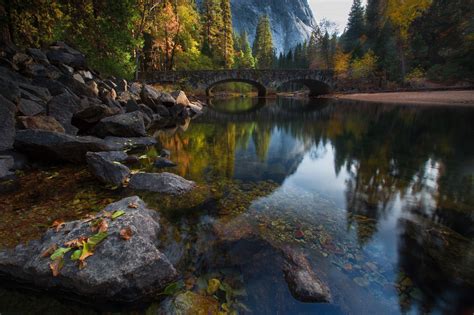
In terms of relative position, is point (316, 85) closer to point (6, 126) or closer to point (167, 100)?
point (167, 100)

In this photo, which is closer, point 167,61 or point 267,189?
point 267,189

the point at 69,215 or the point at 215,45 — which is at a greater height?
the point at 215,45

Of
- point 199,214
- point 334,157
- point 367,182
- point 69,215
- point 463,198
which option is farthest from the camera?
point 334,157

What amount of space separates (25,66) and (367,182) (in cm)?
1285

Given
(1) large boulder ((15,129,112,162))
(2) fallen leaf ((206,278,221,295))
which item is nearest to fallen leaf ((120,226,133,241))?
(2) fallen leaf ((206,278,221,295))

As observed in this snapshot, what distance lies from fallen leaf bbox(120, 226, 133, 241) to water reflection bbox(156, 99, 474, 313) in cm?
205

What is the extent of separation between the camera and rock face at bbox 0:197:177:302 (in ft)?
9.09

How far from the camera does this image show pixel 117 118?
10.1 meters

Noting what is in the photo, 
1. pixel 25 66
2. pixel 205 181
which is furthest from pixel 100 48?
pixel 205 181

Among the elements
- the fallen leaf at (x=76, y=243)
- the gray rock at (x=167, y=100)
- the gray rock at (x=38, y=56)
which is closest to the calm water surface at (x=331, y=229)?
the fallen leaf at (x=76, y=243)

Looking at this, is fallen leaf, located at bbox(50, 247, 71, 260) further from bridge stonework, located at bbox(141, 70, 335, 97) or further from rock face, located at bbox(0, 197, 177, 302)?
bridge stonework, located at bbox(141, 70, 335, 97)

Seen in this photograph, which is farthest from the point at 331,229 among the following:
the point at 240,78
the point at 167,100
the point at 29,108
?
the point at 240,78

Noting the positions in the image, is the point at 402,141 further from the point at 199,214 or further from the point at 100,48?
the point at 100,48

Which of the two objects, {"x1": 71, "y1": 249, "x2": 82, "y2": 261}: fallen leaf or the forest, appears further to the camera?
the forest
